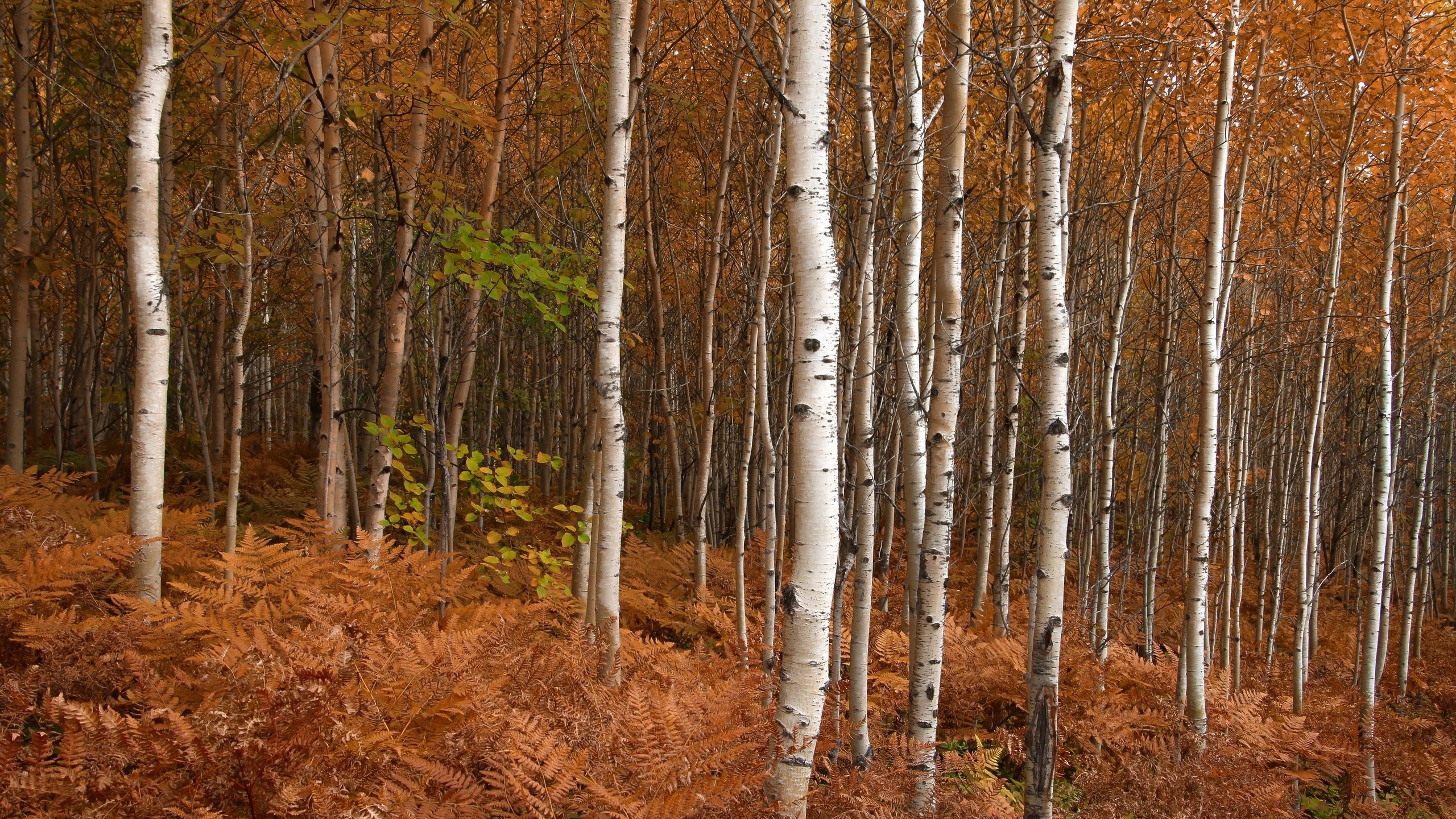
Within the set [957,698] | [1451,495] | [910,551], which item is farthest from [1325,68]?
[1451,495]

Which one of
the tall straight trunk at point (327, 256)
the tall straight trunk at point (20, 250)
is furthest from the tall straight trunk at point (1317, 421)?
the tall straight trunk at point (20, 250)

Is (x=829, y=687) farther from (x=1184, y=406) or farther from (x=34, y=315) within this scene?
(x=34, y=315)

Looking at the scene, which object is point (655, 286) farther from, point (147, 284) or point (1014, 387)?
point (147, 284)

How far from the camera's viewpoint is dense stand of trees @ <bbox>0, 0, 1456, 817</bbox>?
11.5ft

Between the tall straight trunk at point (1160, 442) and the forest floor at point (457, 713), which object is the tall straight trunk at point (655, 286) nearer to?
the forest floor at point (457, 713)

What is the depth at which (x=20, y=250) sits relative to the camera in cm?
572

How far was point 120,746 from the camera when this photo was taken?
2.31 metres

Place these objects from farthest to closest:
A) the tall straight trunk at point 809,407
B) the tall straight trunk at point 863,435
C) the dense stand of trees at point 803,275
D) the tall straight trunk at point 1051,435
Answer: the tall straight trunk at point 863,435 < the dense stand of trees at point 803,275 < the tall straight trunk at point 1051,435 < the tall straight trunk at point 809,407

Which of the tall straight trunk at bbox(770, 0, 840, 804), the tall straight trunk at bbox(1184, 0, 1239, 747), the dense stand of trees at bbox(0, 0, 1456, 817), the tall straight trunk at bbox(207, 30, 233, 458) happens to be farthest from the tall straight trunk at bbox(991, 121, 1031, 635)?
the tall straight trunk at bbox(207, 30, 233, 458)

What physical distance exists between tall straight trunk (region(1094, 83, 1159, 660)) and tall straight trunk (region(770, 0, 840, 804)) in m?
3.23

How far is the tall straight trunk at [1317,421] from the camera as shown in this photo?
6.03m

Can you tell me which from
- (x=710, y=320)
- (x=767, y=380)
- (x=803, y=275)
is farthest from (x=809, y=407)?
(x=710, y=320)

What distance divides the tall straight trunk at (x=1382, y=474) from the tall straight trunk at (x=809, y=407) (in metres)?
5.16

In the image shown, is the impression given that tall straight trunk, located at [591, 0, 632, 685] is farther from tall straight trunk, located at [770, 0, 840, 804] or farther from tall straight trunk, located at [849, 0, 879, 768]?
tall straight trunk, located at [770, 0, 840, 804]
